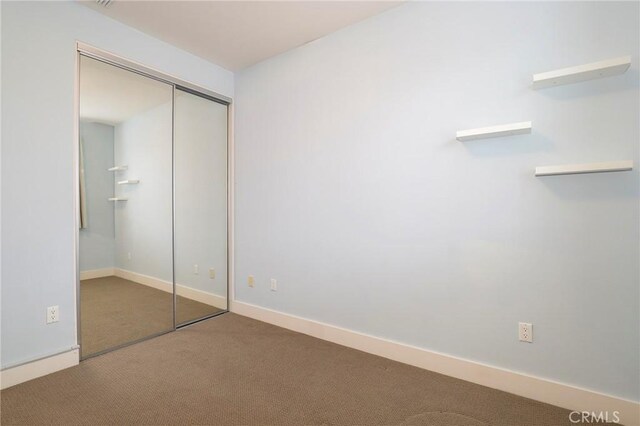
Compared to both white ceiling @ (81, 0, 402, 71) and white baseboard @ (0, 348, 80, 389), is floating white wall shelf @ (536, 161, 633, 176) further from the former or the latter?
white baseboard @ (0, 348, 80, 389)

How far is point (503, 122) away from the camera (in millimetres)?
2061

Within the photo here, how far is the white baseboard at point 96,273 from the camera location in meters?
2.53

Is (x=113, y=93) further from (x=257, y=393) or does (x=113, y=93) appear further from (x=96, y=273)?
(x=257, y=393)

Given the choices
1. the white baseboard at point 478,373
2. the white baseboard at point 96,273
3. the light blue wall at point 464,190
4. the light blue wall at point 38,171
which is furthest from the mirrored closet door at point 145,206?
the white baseboard at point 478,373

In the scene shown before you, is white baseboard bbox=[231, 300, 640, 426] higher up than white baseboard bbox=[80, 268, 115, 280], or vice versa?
white baseboard bbox=[80, 268, 115, 280]

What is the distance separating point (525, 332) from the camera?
6.56ft

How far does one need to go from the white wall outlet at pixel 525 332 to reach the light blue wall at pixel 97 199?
3.24 m

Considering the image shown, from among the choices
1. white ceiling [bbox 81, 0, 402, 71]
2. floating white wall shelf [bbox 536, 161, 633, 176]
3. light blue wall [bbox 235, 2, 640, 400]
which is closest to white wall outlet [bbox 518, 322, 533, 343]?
light blue wall [bbox 235, 2, 640, 400]

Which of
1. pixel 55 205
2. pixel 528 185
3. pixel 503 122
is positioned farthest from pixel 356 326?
pixel 55 205

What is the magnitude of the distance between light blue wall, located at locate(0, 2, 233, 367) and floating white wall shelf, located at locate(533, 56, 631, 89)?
323cm

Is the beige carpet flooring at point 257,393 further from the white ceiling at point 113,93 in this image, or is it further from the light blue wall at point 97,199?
the white ceiling at point 113,93

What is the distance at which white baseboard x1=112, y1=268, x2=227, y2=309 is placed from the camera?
2971 millimetres

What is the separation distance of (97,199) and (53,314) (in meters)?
0.94

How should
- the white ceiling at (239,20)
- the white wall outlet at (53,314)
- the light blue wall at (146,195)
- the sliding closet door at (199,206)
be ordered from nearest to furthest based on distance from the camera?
the white wall outlet at (53,314), the white ceiling at (239,20), the light blue wall at (146,195), the sliding closet door at (199,206)
